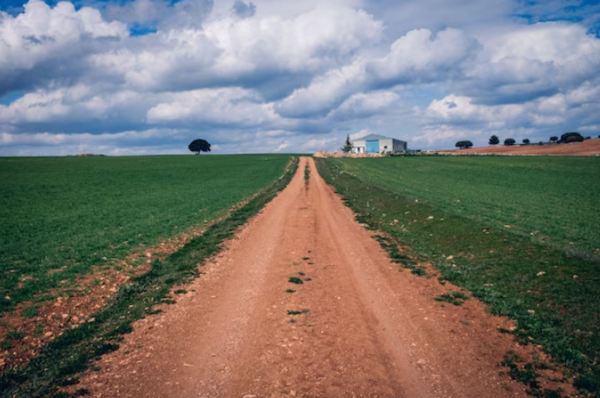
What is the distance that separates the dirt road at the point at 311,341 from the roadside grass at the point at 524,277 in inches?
39.7

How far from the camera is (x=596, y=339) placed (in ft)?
26.5

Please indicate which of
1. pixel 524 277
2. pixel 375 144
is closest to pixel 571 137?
pixel 375 144

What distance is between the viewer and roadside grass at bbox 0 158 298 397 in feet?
23.0

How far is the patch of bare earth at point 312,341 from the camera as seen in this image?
6.75m

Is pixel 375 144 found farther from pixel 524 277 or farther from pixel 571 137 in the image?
pixel 524 277

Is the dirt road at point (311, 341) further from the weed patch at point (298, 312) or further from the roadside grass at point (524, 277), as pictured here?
the roadside grass at point (524, 277)

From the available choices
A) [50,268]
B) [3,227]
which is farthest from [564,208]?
[3,227]

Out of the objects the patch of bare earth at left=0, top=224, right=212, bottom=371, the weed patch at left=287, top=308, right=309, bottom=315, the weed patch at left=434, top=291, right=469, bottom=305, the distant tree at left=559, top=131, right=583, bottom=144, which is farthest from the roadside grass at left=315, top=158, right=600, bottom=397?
the distant tree at left=559, top=131, right=583, bottom=144

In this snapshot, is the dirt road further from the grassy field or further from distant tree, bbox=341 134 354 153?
distant tree, bbox=341 134 354 153

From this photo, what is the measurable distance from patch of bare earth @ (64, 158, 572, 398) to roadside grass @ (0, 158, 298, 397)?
0.43 m

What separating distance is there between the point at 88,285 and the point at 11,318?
8.59 feet

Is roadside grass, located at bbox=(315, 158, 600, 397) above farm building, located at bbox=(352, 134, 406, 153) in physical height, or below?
below

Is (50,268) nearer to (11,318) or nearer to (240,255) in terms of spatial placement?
(11,318)

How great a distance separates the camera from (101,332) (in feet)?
29.9
